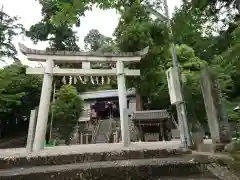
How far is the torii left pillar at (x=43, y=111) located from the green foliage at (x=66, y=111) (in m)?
9.96

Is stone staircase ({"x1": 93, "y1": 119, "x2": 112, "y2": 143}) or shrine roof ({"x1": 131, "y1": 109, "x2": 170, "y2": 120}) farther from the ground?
shrine roof ({"x1": 131, "y1": 109, "x2": 170, "y2": 120})

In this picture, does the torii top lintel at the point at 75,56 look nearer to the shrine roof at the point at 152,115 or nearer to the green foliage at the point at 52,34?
the shrine roof at the point at 152,115

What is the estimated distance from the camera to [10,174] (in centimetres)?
399

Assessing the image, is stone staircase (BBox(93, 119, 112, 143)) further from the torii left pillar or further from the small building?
the torii left pillar

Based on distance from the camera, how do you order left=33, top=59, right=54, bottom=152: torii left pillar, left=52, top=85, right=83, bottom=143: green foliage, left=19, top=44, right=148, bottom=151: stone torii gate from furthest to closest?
1. left=52, top=85, right=83, bottom=143: green foliage
2. left=19, top=44, right=148, bottom=151: stone torii gate
3. left=33, top=59, right=54, bottom=152: torii left pillar

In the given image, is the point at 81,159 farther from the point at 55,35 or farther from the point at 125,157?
the point at 55,35

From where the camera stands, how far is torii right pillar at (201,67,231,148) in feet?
16.5

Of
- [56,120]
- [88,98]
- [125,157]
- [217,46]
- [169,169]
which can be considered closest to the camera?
[217,46]

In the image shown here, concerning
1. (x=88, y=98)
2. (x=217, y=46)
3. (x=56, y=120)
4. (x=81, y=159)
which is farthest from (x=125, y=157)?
(x=88, y=98)

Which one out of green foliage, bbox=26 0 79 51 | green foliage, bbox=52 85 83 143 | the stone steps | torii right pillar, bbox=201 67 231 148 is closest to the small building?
green foliage, bbox=52 85 83 143

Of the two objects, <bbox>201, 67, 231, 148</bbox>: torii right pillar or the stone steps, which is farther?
<bbox>201, 67, 231, 148</bbox>: torii right pillar

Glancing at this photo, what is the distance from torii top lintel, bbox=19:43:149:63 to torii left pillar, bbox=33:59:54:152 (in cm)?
26

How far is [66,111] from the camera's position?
710 inches

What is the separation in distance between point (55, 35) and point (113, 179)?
24751 millimetres
